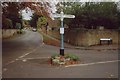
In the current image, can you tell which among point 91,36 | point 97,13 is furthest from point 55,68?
point 97,13

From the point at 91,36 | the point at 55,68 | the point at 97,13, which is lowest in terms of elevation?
the point at 55,68

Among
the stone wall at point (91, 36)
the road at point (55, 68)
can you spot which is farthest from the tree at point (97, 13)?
the road at point (55, 68)

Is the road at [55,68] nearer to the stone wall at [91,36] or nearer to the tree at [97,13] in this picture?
the stone wall at [91,36]

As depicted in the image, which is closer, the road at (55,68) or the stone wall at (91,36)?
the road at (55,68)

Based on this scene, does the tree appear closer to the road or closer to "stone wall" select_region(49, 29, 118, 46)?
"stone wall" select_region(49, 29, 118, 46)

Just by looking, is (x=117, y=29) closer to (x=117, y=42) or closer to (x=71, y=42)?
(x=117, y=42)

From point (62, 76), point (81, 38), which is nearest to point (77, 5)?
point (81, 38)

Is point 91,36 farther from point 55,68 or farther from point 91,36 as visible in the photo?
point 55,68

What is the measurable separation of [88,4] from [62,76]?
2395 cm

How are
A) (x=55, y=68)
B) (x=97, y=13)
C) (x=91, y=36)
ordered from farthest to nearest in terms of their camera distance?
(x=97, y=13) < (x=91, y=36) < (x=55, y=68)

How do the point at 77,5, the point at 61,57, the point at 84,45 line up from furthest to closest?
the point at 77,5 → the point at 84,45 → the point at 61,57

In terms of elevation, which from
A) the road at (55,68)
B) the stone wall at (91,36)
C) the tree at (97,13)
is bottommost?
the road at (55,68)

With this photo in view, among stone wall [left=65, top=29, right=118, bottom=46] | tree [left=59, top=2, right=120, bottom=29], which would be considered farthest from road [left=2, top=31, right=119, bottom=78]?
tree [left=59, top=2, right=120, bottom=29]

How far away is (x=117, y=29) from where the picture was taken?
36.4 meters
